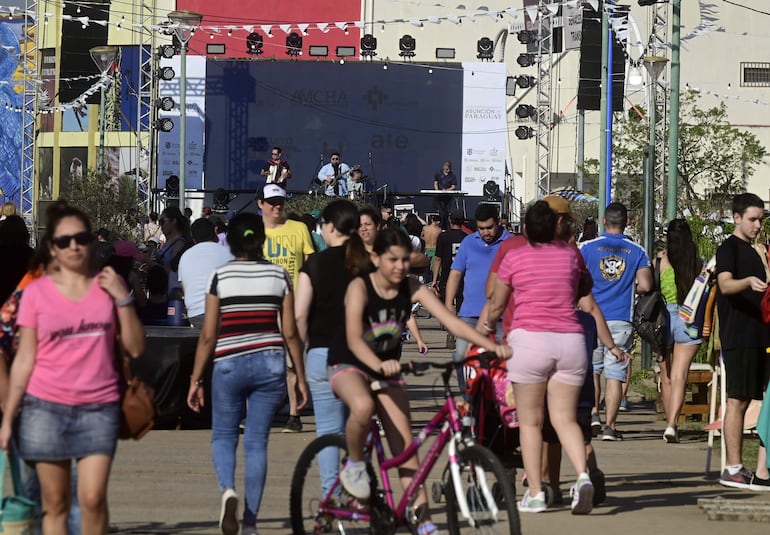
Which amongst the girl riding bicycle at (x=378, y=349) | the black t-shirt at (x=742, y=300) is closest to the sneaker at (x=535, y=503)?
the girl riding bicycle at (x=378, y=349)

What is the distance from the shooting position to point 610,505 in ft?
32.8

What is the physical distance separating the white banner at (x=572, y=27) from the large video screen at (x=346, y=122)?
3.20 metres

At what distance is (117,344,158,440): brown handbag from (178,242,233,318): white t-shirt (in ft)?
17.8

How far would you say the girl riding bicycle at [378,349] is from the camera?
298 inches

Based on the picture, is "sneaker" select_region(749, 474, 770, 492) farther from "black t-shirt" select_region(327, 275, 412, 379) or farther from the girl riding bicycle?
"black t-shirt" select_region(327, 275, 412, 379)

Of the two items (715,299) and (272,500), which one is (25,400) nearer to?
(272,500)

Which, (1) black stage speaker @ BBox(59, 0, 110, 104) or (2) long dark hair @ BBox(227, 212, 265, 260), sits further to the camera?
(1) black stage speaker @ BBox(59, 0, 110, 104)

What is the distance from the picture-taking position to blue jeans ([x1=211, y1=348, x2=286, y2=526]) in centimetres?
823

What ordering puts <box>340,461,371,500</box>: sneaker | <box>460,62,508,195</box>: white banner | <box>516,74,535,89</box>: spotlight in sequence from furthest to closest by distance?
<box>516,74,535,89</box>: spotlight
<box>460,62,508,195</box>: white banner
<box>340,461,371,500</box>: sneaker

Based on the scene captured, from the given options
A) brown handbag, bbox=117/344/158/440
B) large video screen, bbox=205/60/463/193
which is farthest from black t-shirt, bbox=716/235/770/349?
large video screen, bbox=205/60/463/193

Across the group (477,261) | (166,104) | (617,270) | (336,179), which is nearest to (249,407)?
(477,261)

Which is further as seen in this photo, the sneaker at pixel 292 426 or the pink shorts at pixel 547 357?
the sneaker at pixel 292 426

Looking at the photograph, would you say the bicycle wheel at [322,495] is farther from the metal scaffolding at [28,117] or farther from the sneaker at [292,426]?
the metal scaffolding at [28,117]

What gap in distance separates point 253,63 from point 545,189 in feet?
32.1
